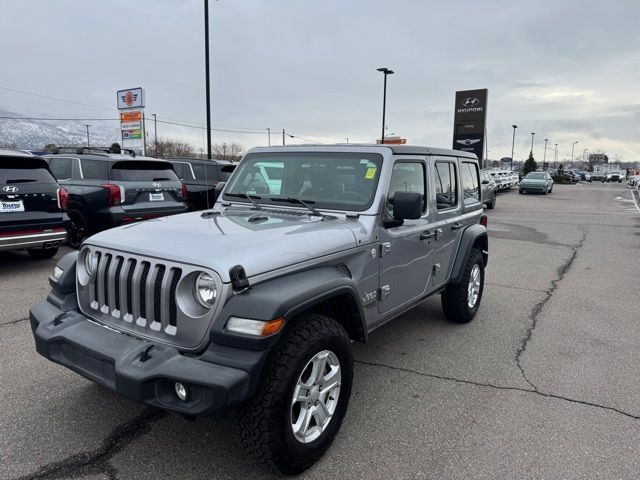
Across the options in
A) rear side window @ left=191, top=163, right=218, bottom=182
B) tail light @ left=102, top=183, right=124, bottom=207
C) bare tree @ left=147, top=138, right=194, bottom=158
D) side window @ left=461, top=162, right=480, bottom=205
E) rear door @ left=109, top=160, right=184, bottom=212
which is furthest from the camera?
bare tree @ left=147, top=138, right=194, bottom=158

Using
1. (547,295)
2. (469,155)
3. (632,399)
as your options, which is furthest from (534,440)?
(547,295)

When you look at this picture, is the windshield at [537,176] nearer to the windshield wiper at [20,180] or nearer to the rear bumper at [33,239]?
the rear bumper at [33,239]

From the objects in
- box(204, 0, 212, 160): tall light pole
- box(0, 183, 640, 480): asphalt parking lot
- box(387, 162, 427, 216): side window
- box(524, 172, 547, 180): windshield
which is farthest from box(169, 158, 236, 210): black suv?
box(524, 172, 547, 180): windshield

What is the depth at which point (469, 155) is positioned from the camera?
5.32 meters

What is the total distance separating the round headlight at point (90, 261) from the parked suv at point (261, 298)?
0.04 ft

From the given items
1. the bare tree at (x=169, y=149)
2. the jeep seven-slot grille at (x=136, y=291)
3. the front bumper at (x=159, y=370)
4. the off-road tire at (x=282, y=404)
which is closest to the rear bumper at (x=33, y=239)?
the jeep seven-slot grille at (x=136, y=291)

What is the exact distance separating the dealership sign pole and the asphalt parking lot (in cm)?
1741

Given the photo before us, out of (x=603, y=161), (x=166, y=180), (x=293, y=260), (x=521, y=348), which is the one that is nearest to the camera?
(x=293, y=260)

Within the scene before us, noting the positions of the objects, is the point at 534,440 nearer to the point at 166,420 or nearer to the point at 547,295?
the point at 166,420

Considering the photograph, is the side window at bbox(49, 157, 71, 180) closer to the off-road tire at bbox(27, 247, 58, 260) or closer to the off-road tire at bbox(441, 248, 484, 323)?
the off-road tire at bbox(27, 247, 58, 260)

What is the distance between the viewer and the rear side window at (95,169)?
332 inches

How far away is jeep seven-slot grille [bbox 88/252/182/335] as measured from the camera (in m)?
2.53

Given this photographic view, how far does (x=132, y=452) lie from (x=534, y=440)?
2502mm

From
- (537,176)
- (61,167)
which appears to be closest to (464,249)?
(61,167)
